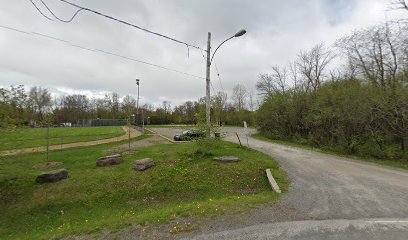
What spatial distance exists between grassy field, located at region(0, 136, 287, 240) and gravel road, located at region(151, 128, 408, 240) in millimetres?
709

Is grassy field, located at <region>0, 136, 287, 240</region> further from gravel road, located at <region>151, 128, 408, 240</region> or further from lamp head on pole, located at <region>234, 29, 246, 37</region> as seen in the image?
lamp head on pole, located at <region>234, 29, 246, 37</region>

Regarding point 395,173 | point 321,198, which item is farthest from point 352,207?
point 395,173

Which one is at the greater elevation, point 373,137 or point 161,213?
point 373,137

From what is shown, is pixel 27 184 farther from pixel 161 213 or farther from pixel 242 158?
pixel 242 158

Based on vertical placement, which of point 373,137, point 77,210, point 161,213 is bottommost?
point 77,210

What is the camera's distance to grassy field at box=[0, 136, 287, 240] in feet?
20.8

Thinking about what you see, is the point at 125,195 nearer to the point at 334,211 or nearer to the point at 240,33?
the point at 334,211

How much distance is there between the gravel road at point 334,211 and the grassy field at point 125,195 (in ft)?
2.33

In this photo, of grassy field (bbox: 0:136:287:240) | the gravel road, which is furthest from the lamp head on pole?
the gravel road

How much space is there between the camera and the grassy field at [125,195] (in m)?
6.33

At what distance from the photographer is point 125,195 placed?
8953 mm

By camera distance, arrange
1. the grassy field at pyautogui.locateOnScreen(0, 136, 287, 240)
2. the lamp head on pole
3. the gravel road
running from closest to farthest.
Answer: the gravel road, the grassy field at pyautogui.locateOnScreen(0, 136, 287, 240), the lamp head on pole

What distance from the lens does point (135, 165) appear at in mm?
11188

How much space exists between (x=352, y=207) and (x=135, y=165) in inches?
350
